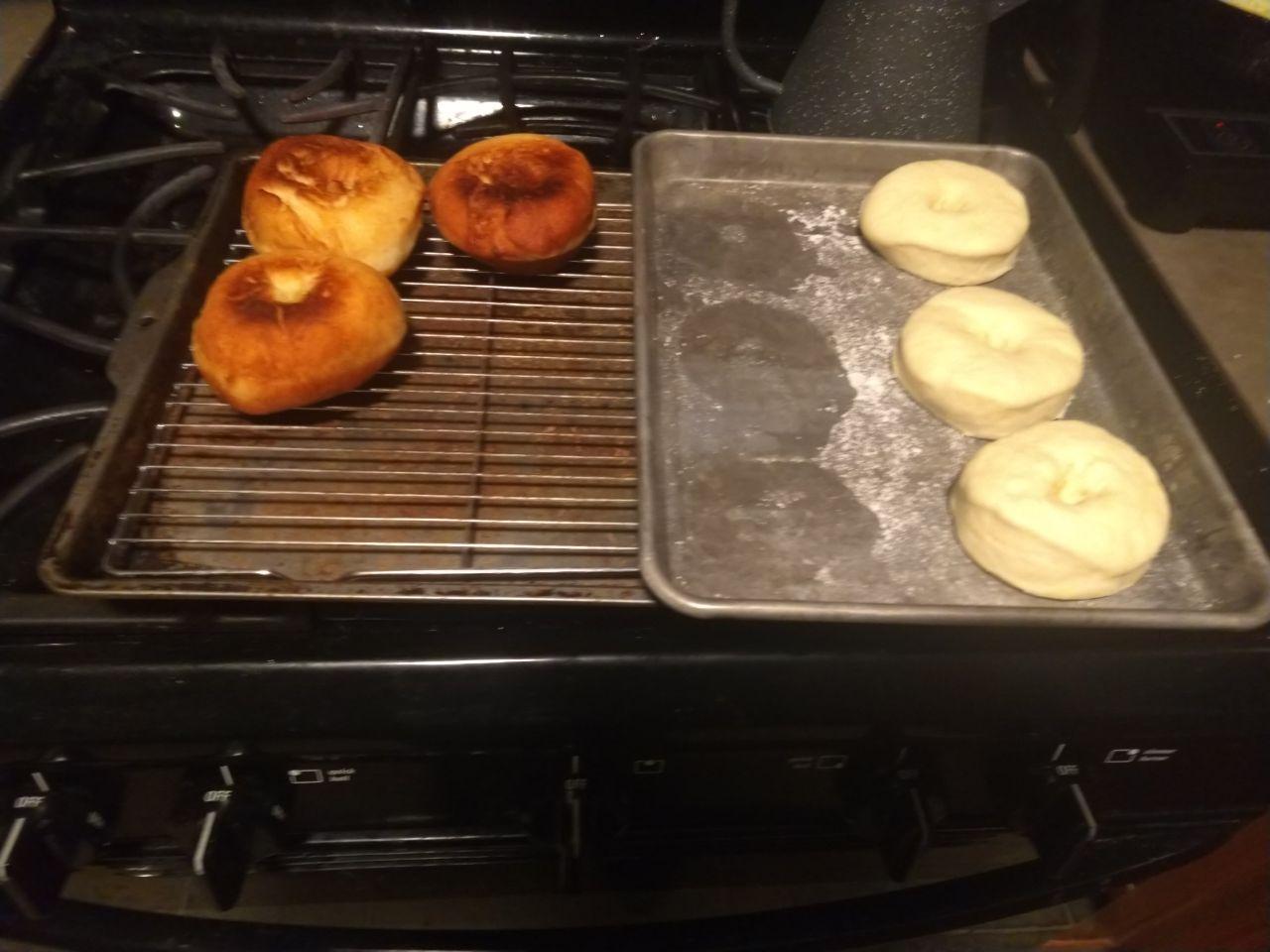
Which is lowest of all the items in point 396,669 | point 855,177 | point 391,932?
point 391,932

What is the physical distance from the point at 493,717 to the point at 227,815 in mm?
227

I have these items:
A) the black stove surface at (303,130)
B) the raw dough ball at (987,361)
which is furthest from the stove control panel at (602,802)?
the raw dough ball at (987,361)

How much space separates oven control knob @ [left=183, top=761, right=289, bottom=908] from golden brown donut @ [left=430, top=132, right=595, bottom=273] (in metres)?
0.51

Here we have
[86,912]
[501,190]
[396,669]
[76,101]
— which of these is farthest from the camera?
[76,101]

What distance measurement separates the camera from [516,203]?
0.81 metres

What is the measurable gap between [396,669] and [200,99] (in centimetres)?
81

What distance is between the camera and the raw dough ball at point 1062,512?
2.17 feet

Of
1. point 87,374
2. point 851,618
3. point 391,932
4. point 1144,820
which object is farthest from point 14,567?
point 1144,820

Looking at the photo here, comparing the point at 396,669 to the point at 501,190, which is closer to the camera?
the point at 396,669

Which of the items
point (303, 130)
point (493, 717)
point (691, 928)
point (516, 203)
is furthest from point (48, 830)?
point (303, 130)

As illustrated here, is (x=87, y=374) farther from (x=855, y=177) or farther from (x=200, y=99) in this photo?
(x=855, y=177)

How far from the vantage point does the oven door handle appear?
0.70 metres

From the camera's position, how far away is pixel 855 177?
993 mm

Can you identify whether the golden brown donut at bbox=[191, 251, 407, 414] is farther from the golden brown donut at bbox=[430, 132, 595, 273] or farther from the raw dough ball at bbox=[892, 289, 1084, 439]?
the raw dough ball at bbox=[892, 289, 1084, 439]
